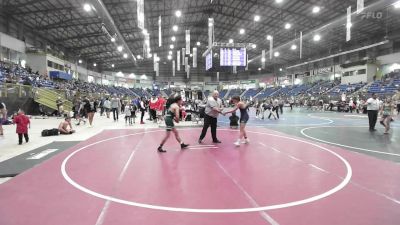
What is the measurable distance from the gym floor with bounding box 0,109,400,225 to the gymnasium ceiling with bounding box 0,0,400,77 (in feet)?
50.2

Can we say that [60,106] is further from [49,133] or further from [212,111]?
[212,111]

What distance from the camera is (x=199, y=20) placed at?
130 ft

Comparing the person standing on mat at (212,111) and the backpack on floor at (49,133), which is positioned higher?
the person standing on mat at (212,111)

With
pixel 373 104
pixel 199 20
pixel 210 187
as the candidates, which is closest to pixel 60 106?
pixel 210 187

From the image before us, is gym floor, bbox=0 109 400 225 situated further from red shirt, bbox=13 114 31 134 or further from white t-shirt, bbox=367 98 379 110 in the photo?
white t-shirt, bbox=367 98 379 110

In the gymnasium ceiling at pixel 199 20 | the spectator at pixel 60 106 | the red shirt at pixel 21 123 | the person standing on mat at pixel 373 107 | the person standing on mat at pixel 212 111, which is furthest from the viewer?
the gymnasium ceiling at pixel 199 20

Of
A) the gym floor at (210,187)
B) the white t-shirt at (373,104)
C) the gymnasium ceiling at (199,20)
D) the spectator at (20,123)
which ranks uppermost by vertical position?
the gymnasium ceiling at (199,20)

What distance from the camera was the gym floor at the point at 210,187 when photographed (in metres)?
3.58

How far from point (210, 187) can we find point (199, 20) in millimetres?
37792

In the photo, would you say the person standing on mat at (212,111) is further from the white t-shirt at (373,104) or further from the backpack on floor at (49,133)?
the white t-shirt at (373,104)

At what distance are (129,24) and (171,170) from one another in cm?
3108

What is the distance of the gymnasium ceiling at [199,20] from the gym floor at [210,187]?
50.2ft

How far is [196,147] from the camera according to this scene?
8578mm

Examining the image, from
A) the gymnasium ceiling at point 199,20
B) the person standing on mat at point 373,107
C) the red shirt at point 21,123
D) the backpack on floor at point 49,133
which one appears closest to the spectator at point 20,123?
the red shirt at point 21,123
